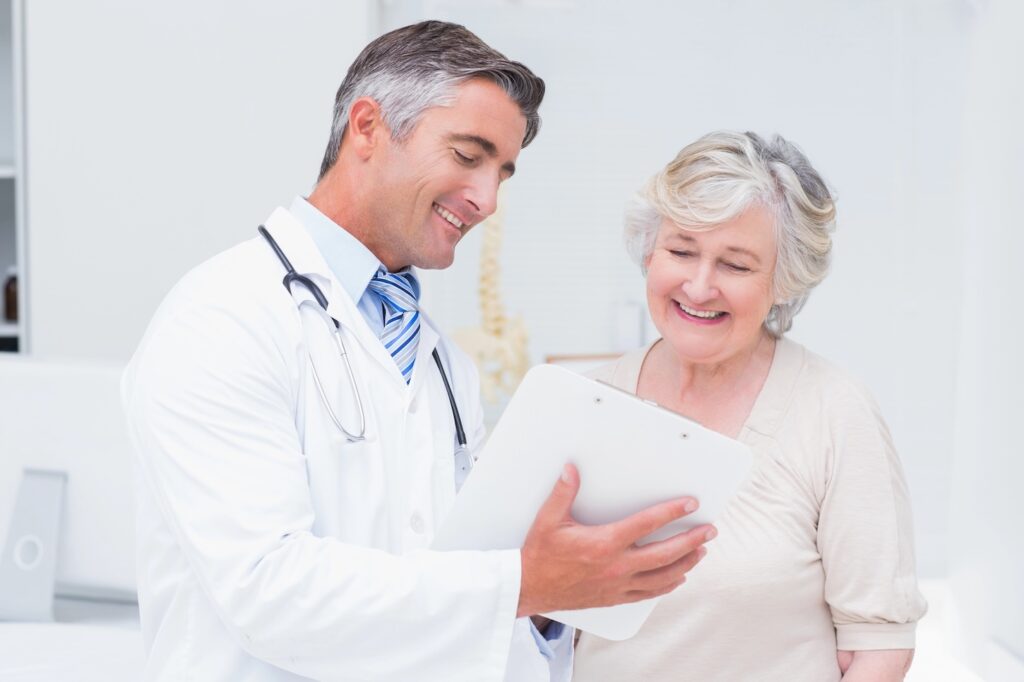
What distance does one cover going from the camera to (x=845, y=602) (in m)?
1.40

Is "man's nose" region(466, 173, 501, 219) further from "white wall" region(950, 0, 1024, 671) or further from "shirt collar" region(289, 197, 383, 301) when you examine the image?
"white wall" region(950, 0, 1024, 671)

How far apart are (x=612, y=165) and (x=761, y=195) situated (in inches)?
78.7

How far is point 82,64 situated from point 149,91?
7.8 inches

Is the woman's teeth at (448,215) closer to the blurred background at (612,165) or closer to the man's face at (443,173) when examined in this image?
the man's face at (443,173)

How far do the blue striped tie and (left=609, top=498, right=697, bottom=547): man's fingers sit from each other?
0.39 metres

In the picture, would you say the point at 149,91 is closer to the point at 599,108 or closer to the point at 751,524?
the point at 599,108

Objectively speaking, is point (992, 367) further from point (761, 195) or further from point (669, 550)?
point (669, 550)

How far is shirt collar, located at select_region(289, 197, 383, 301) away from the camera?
Answer: 4.34 feet

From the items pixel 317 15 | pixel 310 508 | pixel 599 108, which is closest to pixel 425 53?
pixel 310 508

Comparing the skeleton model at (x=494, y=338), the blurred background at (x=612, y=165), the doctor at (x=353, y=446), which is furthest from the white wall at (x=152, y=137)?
the doctor at (x=353, y=446)

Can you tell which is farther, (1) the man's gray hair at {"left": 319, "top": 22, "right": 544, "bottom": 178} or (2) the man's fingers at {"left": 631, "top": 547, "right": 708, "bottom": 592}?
(1) the man's gray hair at {"left": 319, "top": 22, "right": 544, "bottom": 178}

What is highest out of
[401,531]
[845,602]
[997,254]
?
[997,254]

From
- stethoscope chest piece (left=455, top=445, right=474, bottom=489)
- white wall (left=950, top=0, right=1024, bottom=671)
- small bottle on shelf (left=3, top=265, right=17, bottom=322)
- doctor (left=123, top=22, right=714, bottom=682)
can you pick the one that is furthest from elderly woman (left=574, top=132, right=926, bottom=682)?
small bottle on shelf (left=3, top=265, right=17, bottom=322)

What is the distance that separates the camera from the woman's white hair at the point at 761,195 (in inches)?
56.5
